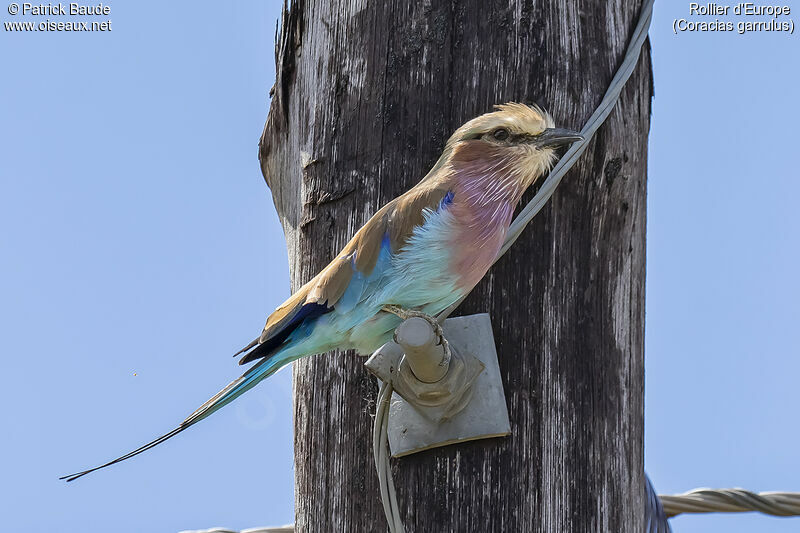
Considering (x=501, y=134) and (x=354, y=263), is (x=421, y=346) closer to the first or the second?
(x=354, y=263)

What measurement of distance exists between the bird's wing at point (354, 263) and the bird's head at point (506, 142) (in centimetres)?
14

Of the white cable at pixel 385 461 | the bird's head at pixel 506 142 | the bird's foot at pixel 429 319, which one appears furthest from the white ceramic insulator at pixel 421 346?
the bird's head at pixel 506 142

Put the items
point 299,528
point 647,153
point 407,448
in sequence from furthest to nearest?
point 647,153, point 299,528, point 407,448

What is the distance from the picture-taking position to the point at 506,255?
8.61 feet

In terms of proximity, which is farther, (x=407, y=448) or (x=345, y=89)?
(x=345, y=89)

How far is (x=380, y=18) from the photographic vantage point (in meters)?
2.81

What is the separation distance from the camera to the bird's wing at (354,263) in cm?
251

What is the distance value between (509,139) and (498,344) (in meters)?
0.54

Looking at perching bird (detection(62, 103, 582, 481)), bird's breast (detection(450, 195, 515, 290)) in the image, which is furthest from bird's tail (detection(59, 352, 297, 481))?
bird's breast (detection(450, 195, 515, 290))

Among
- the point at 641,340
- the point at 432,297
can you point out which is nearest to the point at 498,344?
the point at 432,297

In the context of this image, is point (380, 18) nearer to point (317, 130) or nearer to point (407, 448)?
point (317, 130)

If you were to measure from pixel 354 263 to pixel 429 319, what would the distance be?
0.92ft

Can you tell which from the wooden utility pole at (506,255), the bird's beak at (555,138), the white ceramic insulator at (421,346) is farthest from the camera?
the bird's beak at (555,138)

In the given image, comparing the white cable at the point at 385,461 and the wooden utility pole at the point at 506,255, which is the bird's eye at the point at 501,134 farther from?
the white cable at the point at 385,461
